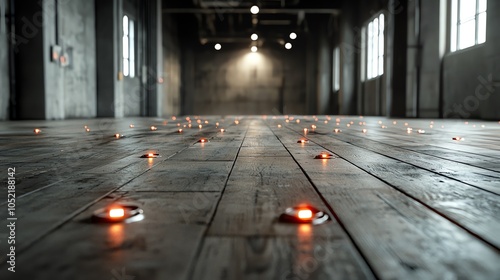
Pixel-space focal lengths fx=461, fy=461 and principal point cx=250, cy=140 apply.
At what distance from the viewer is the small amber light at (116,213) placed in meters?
1.28

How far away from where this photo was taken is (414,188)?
178 cm

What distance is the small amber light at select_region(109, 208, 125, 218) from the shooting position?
4.21 feet

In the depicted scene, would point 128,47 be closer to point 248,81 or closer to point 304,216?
point 248,81

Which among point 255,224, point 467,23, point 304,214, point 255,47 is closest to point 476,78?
point 467,23

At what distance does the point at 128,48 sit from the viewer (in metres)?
19.2

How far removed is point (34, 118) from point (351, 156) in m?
11.4

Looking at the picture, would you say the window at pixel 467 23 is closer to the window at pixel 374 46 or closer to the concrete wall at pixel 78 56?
the window at pixel 374 46

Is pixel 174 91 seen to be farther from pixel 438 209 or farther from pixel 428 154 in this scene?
pixel 438 209

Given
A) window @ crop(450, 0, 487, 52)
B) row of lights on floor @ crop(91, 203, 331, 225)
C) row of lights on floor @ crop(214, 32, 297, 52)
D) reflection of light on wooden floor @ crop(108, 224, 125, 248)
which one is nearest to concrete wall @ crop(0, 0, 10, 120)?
row of lights on floor @ crop(91, 203, 331, 225)

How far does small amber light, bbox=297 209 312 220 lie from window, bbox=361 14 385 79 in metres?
18.3

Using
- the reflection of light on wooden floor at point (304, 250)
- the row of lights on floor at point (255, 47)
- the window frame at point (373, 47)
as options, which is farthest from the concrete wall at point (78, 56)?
the reflection of light on wooden floor at point (304, 250)

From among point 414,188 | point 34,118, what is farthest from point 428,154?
point 34,118

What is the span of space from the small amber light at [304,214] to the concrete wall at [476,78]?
11927mm

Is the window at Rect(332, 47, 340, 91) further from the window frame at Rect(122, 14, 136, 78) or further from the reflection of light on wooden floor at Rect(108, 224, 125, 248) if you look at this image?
the reflection of light on wooden floor at Rect(108, 224, 125, 248)
